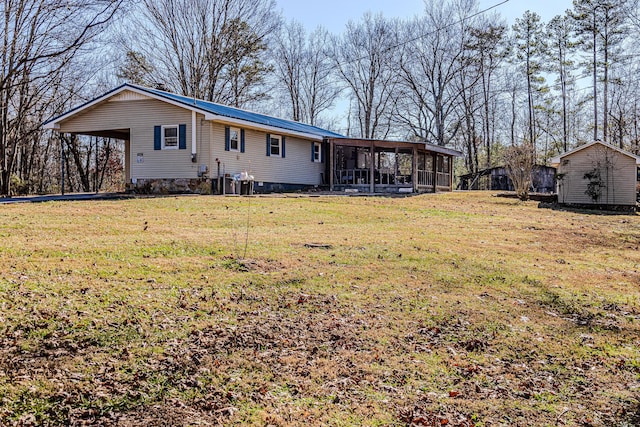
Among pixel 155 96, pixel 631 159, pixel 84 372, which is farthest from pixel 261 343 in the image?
pixel 631 159

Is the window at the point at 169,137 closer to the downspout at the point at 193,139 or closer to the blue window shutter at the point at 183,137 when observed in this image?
the blue window shutter at the point at 183,137

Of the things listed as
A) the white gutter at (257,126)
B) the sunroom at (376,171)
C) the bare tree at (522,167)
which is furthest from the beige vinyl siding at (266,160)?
the bare tree at (522,167)

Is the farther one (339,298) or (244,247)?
(244,247)

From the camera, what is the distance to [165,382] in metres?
3.66

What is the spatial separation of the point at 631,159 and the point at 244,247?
18.0 metres

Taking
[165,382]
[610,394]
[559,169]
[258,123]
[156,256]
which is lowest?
[610,394]

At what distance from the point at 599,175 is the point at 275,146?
42.5 feet

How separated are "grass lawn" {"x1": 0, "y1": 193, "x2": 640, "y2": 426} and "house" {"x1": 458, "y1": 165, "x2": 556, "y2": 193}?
77.1 feet

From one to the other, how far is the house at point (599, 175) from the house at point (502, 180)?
7.02 metres

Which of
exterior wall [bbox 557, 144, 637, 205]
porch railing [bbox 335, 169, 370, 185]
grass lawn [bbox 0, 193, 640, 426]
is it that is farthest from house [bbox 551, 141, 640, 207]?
grass lawn [bbox 0, 193, 640, 426]

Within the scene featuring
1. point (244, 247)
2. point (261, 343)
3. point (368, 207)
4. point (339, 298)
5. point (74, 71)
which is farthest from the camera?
point (74, 71)

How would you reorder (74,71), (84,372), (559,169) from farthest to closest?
(74,71)
(559,169)
(84,372)

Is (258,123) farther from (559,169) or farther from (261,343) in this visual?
(261,343)

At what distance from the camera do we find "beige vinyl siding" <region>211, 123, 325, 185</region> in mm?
18516
